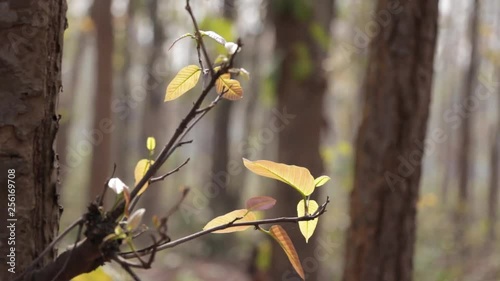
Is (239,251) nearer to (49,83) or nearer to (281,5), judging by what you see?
(281,5)

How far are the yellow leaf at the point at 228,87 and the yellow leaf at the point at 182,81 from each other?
0.04 m

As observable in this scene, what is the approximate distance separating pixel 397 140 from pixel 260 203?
1814 mm

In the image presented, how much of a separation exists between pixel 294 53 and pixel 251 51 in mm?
13932

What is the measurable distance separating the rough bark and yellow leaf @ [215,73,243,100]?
434 cm

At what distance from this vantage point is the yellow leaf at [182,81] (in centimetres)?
105

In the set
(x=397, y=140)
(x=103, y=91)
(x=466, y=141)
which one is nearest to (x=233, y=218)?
(x=397, y=140)

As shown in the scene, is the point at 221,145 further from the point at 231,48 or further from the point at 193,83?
the point at 231,48

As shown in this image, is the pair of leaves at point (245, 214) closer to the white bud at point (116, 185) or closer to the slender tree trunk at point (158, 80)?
the white bud at point (116, 185)

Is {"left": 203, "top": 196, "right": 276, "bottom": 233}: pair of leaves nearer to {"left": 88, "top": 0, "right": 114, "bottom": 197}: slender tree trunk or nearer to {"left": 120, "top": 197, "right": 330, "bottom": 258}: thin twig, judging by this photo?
{"left": 120, "top": 197, "right": 330, "bottom": 258}: thin twig

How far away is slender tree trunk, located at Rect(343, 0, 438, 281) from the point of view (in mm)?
2693

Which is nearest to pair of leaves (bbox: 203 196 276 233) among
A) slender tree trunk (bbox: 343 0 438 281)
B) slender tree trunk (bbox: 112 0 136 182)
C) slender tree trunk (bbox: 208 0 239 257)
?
slender tree trunk (bbox: 343 0 438 281)

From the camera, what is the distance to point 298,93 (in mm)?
5449

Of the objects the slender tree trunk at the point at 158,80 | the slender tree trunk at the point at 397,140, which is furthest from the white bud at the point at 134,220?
the slender tree trunk at the point at 158,80

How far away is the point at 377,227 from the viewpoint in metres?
2.74
